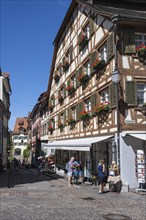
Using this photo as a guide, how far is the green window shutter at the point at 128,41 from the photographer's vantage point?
16438 millimetres

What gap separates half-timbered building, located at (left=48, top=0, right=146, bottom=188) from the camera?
52.3 feet

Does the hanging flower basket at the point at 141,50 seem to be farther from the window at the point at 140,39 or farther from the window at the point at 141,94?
the window at the point at 141,94

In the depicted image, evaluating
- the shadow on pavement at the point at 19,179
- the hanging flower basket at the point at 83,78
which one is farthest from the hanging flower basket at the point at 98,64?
the shadow on pavement at the point at 19,179

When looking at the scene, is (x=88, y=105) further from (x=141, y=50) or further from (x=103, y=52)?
(x=141, y=50)

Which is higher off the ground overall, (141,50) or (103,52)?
(103,52)

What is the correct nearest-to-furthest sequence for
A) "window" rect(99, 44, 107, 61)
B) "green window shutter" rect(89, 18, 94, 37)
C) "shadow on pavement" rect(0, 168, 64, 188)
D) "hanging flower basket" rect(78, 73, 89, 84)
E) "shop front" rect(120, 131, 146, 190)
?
"shop front" rect(120, 131, 146, 190) → "window" rect(99, 44, 107, 61) → "shadow on pavement" rect(0, 168, 64, 188) → "green window shutter" rect(89, 18, 94, 37) → "hanging flower basket" rect(78, 73, 89, 84)

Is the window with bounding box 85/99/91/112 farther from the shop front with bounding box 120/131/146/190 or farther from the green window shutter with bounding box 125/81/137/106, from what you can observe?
the shop front with bounding box 120/131/146/190

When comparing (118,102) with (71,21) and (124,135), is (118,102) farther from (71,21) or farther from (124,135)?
(71,21)

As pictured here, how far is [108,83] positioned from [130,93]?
67.8 inches

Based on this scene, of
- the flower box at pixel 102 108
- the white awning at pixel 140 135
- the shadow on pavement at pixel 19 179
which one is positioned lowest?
the shadow on pavement at pixel 19 179

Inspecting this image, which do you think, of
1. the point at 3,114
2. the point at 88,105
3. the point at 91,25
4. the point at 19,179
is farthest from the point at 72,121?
the point at 3,114

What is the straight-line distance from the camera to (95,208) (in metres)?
11.1

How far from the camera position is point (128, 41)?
54.0 ft

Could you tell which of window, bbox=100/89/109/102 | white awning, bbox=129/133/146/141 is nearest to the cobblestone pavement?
white awning, bbox=129/133/146/141
